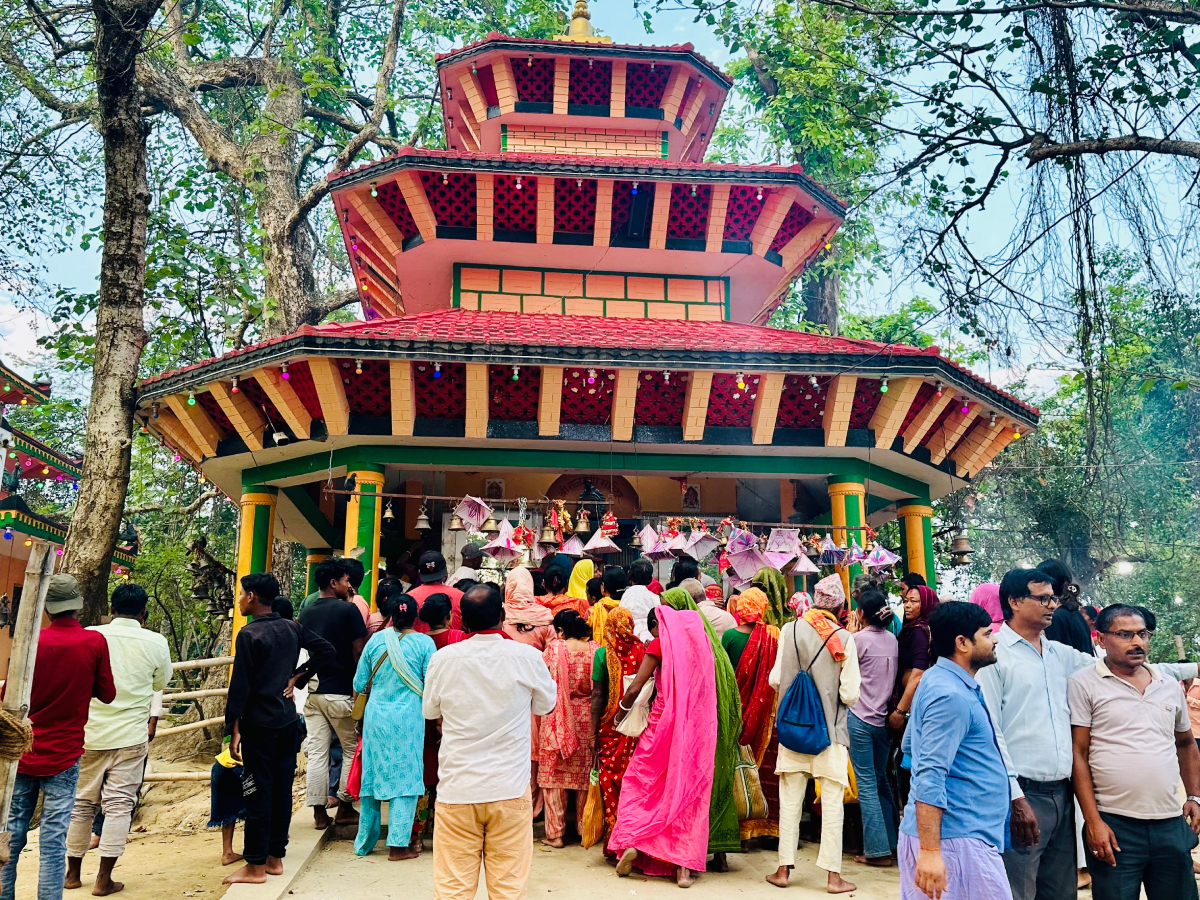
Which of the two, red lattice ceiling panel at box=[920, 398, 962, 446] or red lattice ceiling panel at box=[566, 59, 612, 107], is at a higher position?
red lattice ceiling panel at box=[566, 59, 612, 107]

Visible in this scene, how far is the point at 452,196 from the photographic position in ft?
35.7

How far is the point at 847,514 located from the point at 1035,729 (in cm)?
617

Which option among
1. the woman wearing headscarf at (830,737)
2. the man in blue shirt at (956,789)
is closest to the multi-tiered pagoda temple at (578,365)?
the woman wearing headscarf at (830,737)

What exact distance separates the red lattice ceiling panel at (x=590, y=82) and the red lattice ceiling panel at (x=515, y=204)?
2925 millimetres

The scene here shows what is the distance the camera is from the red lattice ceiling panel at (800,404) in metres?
9.55

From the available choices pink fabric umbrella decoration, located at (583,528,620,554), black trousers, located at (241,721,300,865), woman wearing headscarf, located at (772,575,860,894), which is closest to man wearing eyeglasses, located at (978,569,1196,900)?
woman wearing headscarf, located at (772,575,860,894)

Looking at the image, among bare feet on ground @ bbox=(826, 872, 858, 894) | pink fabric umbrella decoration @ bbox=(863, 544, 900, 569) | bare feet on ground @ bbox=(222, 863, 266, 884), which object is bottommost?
bare feet on ground @ bbox=(826, 872, 858, 894)

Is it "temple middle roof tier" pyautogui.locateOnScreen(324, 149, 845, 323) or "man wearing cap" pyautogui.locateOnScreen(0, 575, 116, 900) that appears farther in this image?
"temple middle roof tier" pyautogui.locateOnScreen(324, 149, 845, 323)

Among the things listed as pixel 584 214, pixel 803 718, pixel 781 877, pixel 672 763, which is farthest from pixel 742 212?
pixel 781 877

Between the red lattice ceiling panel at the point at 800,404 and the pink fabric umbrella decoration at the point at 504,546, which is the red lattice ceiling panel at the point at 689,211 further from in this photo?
the pink fabric umbrella decoration at the point at 504,546

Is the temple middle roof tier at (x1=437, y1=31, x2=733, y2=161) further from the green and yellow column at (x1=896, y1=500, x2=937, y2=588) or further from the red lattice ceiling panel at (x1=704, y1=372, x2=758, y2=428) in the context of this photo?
the green and yellow column at (x1=896, y1=500, x2=937, y2=588)

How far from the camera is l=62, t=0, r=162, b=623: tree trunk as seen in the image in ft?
27.3

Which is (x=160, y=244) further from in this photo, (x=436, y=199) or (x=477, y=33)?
(x=477, y=33)

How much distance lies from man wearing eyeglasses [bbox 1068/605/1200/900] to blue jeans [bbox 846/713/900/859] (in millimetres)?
1883
